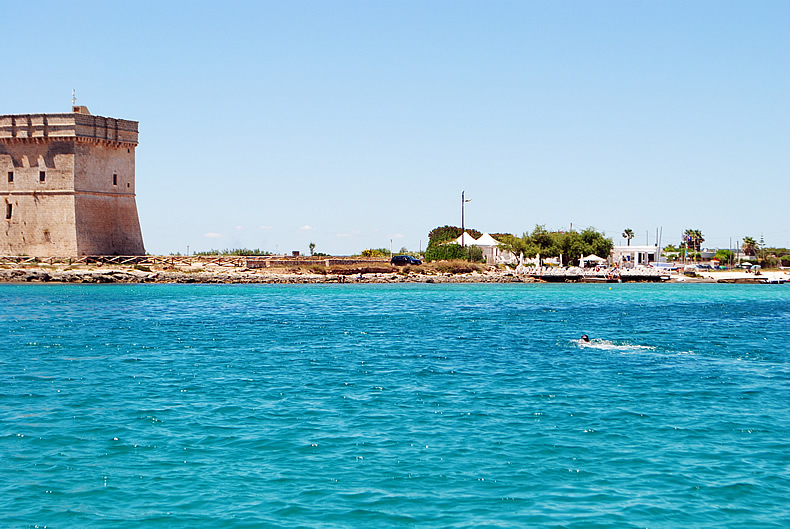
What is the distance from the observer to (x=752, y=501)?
416 inches

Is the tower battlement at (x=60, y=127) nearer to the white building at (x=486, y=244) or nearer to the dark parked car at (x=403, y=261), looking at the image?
the dark parked car at (x=403, y=261)

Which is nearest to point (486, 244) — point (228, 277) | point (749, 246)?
point (228, 277)

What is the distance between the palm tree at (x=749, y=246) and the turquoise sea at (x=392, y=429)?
109659 mm

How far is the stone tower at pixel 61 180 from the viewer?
65.4 m

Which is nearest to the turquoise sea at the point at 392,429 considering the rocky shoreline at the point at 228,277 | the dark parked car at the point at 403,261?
the rocky shoreline at the point at 228,277

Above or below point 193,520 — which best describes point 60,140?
above

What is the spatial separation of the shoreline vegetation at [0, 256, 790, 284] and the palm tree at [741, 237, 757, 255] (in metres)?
50.7

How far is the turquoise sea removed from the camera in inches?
403

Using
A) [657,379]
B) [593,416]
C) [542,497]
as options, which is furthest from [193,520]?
[657,379]

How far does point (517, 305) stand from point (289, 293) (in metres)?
19.8

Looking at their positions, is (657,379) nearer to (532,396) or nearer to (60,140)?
(532,396)

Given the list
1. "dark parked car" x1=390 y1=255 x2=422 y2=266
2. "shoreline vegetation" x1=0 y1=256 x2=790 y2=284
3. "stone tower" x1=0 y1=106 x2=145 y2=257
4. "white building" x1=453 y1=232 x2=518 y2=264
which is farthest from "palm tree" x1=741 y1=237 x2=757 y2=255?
"stone tower" x1=0 y1=106 x2=145 y2=257

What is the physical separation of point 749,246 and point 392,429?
133 meters

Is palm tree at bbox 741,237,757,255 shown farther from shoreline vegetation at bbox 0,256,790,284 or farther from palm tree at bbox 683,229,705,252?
shoreline vegetation at bbox 0,256,790,284
